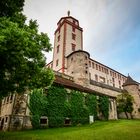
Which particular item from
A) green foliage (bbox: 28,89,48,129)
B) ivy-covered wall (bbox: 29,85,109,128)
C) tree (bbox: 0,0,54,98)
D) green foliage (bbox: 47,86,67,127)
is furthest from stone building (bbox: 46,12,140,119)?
tree (bbox: 0,0,54,98)

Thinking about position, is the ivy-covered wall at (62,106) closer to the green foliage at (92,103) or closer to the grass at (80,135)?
the green foliage at (92,103)

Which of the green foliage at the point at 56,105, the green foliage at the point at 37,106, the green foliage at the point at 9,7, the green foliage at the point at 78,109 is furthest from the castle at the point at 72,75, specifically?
the green foliage at the point at 9,7

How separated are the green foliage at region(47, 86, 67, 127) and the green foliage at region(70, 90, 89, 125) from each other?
1995mm

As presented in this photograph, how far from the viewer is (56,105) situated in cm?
2834

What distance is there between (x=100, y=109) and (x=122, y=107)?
31.2ft

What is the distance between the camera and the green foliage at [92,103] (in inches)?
1337

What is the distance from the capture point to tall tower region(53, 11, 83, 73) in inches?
1964

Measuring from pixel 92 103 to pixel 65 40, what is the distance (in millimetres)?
21871

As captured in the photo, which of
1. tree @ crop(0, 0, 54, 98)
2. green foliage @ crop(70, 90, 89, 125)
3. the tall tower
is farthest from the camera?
the tall tower

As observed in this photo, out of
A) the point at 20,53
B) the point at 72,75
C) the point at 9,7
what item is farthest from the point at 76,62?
the point at 20,53

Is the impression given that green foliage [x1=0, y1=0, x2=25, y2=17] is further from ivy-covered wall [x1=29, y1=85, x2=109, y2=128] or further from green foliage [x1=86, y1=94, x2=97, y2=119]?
green foliage [x1=86, y1=94, x2=97, y2=119]

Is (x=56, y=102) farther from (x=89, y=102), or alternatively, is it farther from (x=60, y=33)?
(x=60, y=33)

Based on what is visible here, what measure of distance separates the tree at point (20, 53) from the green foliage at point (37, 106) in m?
9.71

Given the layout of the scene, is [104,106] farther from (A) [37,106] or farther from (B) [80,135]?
(B) [80,135]
